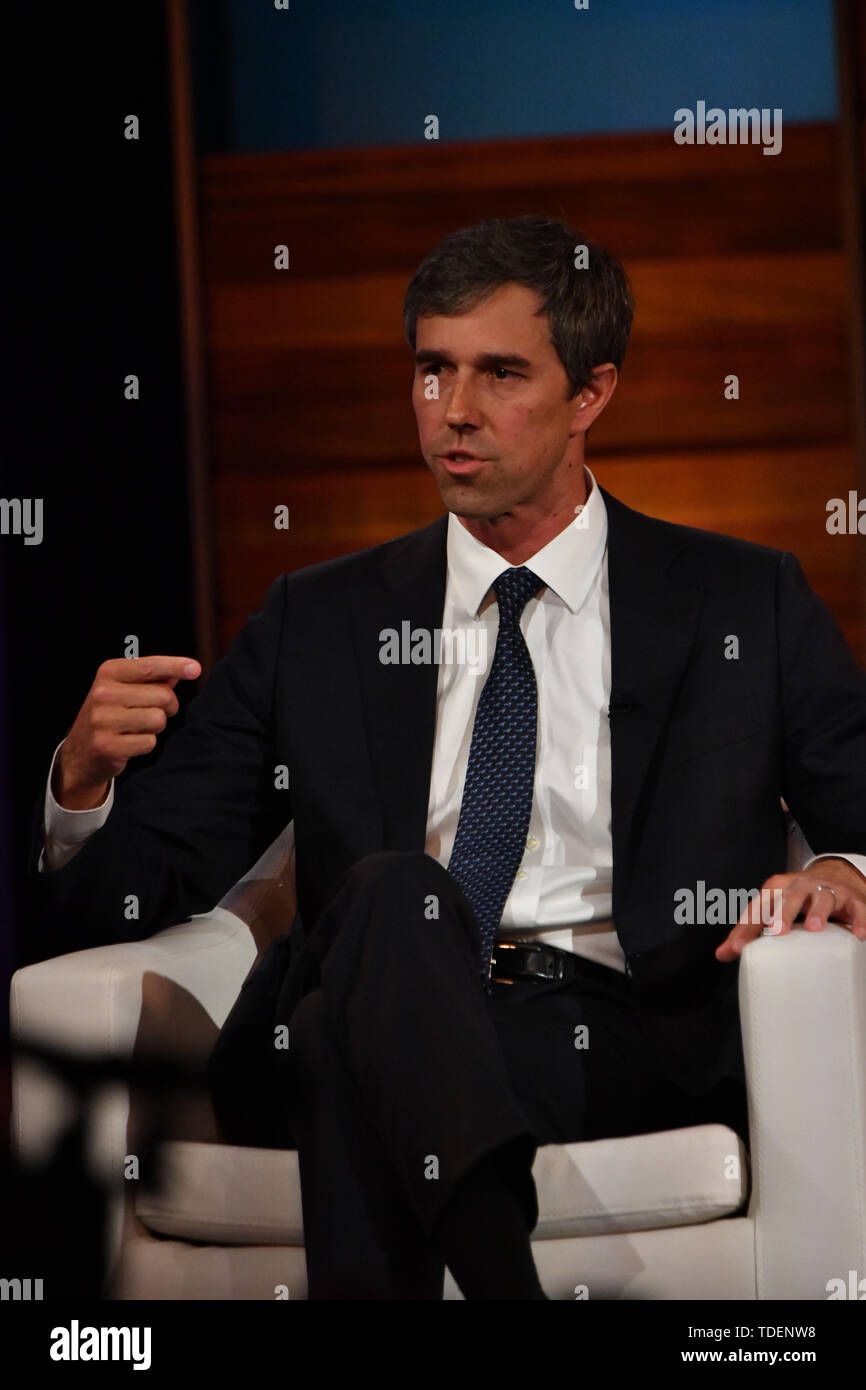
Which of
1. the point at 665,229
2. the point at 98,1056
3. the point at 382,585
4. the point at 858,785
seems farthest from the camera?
the point at 665,229

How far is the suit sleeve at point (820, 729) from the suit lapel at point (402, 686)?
0.41 m

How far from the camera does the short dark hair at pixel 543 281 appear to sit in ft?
6.25

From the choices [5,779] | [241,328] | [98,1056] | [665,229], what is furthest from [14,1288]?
[665,229]

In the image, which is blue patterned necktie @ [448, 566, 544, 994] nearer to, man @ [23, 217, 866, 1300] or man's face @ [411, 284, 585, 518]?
man @ [23, 217, 866, 1300]

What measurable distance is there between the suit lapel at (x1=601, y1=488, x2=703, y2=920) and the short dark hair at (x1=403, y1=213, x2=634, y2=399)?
0.71 ft

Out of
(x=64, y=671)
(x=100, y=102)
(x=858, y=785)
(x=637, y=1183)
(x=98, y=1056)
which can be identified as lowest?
(x=637, y=1183)

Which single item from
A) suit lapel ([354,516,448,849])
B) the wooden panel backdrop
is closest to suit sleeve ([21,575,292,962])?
suit lapel ([354,516,448,849])

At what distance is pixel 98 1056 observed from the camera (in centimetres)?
167

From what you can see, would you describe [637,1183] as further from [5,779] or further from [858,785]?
[5,779]

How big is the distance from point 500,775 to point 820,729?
0.37 metres

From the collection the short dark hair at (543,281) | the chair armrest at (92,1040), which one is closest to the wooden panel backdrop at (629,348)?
the short dark hair at (543,281)
